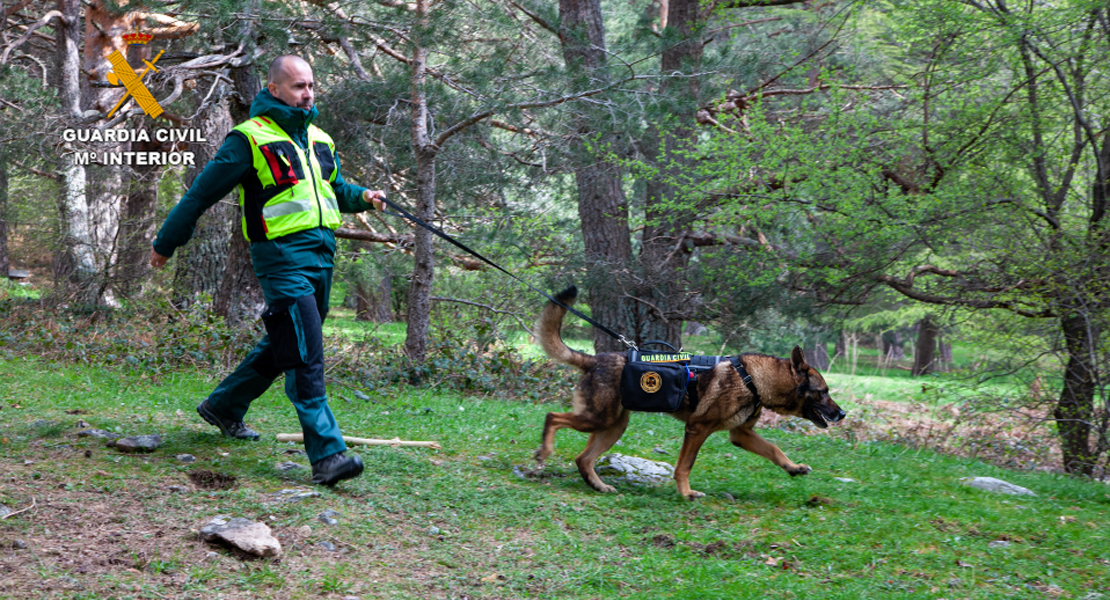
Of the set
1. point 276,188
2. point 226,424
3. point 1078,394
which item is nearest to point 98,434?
point 226,424

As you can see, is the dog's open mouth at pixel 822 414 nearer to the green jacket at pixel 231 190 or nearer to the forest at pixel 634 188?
the forest at pixel 634 188

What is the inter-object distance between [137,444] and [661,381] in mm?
3570

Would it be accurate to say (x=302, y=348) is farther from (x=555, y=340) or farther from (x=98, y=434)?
(x=98, y=434)

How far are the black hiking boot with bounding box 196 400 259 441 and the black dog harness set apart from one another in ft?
9.12

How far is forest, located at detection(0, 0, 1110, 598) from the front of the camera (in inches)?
351

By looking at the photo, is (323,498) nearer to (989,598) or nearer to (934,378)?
(989,598)

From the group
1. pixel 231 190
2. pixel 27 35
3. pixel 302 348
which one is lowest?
pixel 302 348

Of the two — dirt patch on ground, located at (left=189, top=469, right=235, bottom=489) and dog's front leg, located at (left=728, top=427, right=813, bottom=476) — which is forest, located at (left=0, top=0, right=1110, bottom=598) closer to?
dirt patch on ground, located at (left=189, top=469, right=235, bottom=489)

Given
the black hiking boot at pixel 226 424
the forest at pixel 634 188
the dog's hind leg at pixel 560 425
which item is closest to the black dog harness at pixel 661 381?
the dog's hind leg at pixel 560 425

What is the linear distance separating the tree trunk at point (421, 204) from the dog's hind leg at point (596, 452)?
471cm

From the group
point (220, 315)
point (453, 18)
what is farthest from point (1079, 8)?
point (220, 315)

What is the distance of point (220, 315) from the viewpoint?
10609 millimetres

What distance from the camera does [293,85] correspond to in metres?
4.77

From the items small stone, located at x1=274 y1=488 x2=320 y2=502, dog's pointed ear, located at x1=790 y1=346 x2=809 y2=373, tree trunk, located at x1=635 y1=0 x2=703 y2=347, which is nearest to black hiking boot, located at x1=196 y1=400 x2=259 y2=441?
small stone, located at x1=274 y1=488 x2=320 y2=502
